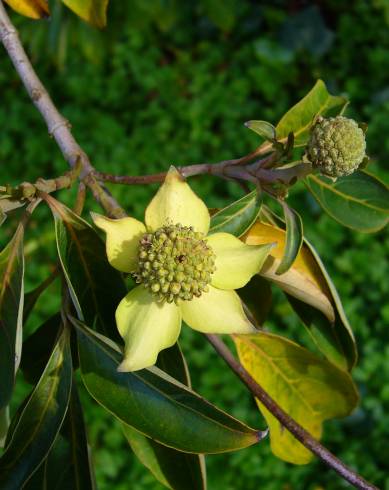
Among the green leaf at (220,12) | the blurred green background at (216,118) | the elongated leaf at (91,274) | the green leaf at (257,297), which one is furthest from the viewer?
the green leaf at (220,12)

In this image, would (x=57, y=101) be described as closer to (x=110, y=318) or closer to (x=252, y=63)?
(x=252, y=63)

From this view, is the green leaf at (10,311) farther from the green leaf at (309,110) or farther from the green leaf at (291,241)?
the green leaf at (309,110)

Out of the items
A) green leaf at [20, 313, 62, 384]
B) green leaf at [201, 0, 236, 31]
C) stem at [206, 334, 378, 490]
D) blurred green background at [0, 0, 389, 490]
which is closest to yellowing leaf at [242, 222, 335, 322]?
stem at [206, 334, 378, 490]

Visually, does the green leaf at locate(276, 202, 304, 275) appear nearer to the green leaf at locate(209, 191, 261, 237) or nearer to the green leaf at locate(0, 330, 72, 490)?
the green leaf at locate(209, 191, 261, 237)

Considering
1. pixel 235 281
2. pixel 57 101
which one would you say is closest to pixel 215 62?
pixel 57 101

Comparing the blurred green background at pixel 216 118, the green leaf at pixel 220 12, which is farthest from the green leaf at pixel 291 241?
the green leaf at pixel 220 12

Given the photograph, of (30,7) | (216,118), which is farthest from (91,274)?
(216,118)
